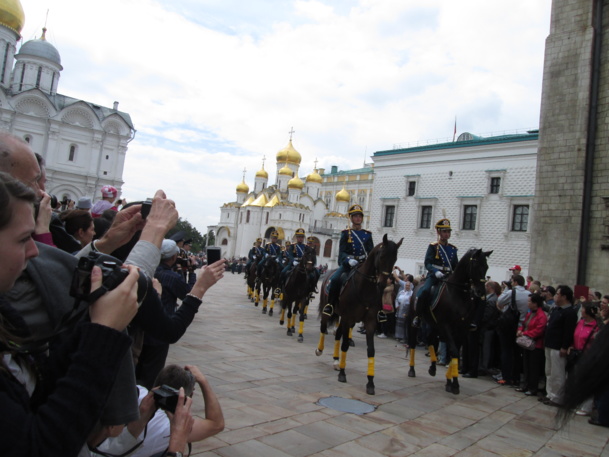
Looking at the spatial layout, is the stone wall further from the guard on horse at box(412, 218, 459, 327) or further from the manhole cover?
the manhole cover

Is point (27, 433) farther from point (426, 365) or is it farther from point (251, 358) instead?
point (426, 365)

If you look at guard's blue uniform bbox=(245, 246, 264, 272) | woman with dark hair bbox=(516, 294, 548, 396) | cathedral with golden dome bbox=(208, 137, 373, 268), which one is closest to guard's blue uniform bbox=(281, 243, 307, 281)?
guard's blue uniform bbox=(245, 246, 264, 272)

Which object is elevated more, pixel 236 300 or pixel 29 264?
pixel 29 264

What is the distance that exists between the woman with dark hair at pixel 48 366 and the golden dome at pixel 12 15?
182 feet

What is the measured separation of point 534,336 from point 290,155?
228 ft

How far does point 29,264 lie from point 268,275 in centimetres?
1566

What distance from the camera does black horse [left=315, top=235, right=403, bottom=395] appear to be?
26.0 ft

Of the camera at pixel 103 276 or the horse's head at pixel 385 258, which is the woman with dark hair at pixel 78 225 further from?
the horse's head at pixel 385 258

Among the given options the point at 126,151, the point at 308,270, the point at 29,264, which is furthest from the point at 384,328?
the point at 126,151

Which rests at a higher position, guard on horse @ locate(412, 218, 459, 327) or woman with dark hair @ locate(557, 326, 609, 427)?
guard on horse @ locate(412, 218, 459, 327)


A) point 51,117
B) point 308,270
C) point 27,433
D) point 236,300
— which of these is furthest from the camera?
point 51,117

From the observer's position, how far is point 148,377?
456 centimetres

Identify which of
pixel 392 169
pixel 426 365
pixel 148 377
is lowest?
pixel 426 365

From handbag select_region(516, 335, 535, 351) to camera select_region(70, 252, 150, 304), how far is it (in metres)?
A: 8.62
